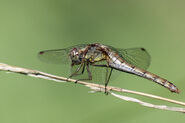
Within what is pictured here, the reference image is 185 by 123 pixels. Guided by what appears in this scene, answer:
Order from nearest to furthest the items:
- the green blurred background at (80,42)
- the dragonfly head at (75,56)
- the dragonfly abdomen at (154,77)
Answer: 1. the dragonfly abdomen at (154,77)
2. the dragonfly head at (75,56)
3. the green blurred background at (80,42)

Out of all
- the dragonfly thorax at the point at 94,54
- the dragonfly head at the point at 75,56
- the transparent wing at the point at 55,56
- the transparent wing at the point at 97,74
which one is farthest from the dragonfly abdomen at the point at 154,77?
the transparent wing at the point at 55,56

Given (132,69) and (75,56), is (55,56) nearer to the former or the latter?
(75,56)

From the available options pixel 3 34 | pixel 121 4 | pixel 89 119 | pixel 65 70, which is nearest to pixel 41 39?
pixel 3 34

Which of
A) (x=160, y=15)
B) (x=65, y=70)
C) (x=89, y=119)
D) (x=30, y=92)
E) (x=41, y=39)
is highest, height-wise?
(x=160, y=15)

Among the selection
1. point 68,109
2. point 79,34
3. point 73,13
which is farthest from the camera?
point 73,13

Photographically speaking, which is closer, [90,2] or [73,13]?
[73,13]

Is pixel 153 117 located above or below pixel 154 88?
below

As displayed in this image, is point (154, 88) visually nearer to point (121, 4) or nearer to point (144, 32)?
point (144, 32)

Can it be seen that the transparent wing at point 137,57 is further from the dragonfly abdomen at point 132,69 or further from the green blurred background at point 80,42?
the green blurred background at point 80,42
